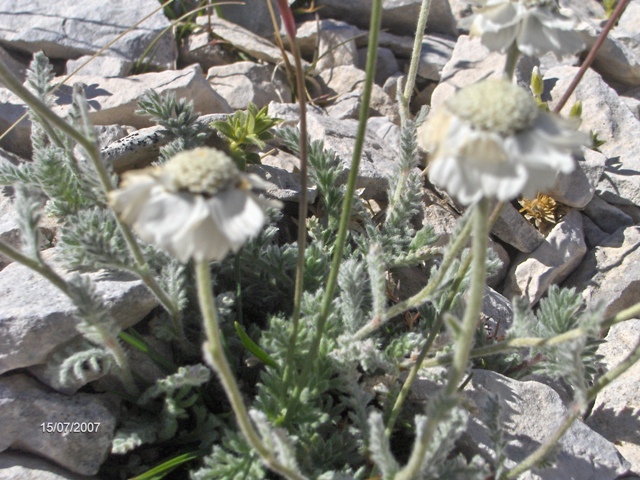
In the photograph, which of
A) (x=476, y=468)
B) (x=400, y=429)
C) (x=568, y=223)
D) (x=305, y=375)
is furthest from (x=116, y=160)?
(x=568, y=223)

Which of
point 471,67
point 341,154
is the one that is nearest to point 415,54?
point 341,154

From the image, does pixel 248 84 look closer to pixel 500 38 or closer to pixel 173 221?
pixel 500 38

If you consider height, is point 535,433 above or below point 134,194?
below

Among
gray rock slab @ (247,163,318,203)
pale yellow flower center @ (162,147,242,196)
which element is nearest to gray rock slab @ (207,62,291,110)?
gray rock slab @ (247,163,318,203)

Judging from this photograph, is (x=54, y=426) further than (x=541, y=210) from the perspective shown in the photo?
No

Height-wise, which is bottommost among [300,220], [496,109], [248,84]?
[248,84]

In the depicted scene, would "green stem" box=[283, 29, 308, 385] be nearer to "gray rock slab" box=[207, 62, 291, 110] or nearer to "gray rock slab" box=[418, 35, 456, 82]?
"gray rock slab" box=[207, 62, 291, 110]

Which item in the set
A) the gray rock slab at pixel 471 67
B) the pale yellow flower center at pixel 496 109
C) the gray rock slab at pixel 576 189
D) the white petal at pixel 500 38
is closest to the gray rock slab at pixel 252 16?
the gray rock slab at pixel 471 67
